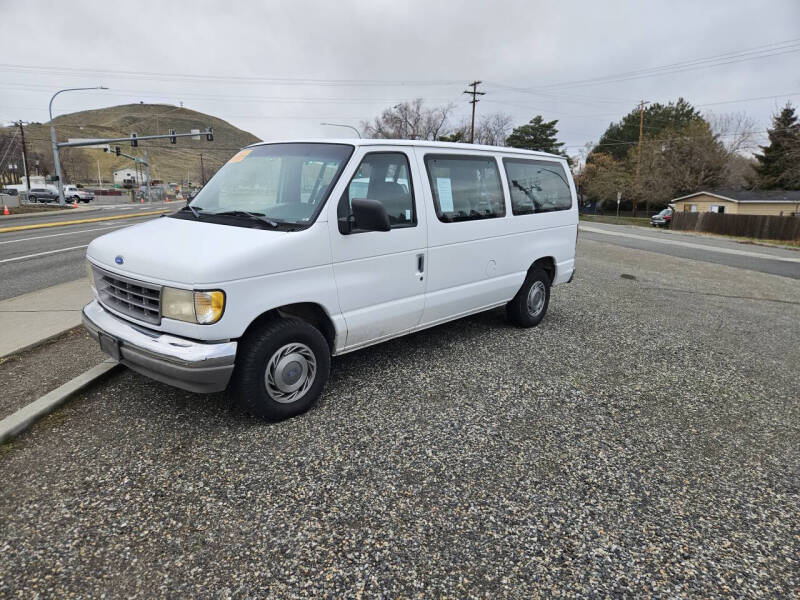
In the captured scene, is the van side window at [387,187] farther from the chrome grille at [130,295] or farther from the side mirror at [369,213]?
the chrome grille at [130,295]

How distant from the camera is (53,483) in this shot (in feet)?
9.11

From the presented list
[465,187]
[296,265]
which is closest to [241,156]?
[296,265]

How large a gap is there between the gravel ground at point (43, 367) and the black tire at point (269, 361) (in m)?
1.76

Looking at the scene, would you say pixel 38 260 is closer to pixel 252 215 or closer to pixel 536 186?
pixel 252 215

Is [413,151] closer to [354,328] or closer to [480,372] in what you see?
[354,328]

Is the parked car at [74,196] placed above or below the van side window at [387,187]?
below

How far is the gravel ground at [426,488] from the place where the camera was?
2.22 meters

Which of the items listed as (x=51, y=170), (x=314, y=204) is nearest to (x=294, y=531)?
(x=314, y=204)

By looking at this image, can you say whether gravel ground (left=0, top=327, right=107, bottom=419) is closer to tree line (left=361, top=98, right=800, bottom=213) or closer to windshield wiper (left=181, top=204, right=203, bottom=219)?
windshield wiper (left=181, top=204, right=203, bottom=219)

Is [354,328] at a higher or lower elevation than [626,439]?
higher

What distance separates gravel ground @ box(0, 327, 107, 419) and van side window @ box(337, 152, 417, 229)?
2.73 metres

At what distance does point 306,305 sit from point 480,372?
74.0 inches

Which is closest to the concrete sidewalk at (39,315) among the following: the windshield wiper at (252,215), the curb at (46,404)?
the curb at (46,404)

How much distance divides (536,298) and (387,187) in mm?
2846
